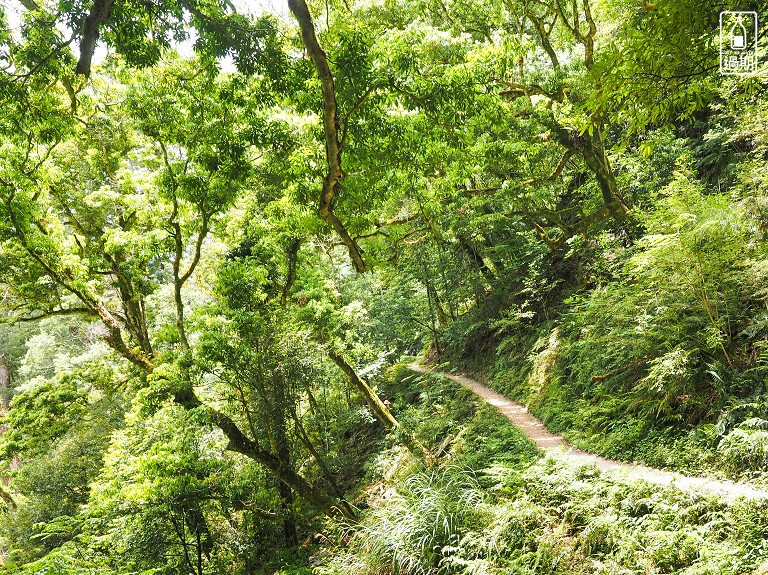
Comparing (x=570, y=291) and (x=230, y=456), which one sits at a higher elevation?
(x=570, y=291)

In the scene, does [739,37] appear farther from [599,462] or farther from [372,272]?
[372,272]

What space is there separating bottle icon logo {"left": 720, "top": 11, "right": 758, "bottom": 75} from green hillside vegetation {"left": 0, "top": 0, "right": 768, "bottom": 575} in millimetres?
138

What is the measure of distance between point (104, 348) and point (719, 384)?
72.3ft

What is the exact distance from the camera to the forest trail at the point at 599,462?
4.48 meters

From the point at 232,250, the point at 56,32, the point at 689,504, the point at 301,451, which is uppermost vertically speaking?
the point at 56,32

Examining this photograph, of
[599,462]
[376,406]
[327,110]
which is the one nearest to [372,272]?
[376,406]

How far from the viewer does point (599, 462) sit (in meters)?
6.68

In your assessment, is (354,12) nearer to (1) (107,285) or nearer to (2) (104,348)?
(1) (107,285)

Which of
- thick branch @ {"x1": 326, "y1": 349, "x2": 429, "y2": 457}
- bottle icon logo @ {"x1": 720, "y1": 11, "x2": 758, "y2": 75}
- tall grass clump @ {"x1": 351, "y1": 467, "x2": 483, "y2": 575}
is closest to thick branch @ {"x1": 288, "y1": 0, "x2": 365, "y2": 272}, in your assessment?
bottle icon logo @ {"x1": 720, "y1": 11, "x2": 758, "y2": 75}

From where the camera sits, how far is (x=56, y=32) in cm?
600

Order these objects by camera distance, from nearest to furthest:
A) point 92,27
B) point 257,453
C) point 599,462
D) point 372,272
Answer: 1. point 92,27
2. point 599,462
3. point 257,453
4. point 372,272

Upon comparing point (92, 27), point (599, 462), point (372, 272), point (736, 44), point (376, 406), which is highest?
point (92, 27)

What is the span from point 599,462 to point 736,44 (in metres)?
5.40

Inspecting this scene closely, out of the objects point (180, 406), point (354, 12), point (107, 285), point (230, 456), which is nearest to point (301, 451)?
point (230, 456)
